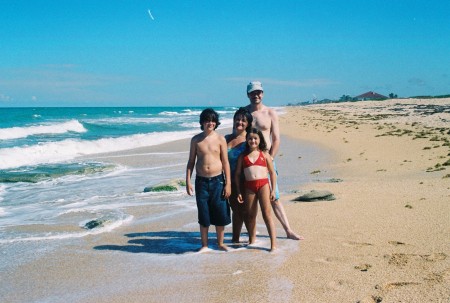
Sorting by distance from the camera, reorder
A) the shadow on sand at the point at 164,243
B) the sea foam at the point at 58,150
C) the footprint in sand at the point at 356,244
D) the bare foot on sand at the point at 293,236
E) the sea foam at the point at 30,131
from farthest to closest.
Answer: the sea foam at the point at 30,131
the sea foam at the point at 58,150
the bare foot on sand at the point at 293,236
the shadow on sand at the point at 164,243
the footprint in sand at the point at 356,244

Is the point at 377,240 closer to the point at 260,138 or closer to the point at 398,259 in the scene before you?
the point at 398,259

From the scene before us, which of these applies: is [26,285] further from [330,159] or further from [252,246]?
[330,159]

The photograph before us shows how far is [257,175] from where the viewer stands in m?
4.70

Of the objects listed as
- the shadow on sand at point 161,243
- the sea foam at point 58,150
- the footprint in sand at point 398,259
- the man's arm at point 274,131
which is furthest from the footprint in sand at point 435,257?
Answer: the sea foam at point 58,150

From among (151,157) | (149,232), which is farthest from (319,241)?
(151,157)

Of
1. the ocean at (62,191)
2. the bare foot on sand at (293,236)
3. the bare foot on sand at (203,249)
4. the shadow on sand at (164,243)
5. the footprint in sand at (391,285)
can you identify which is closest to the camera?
the footprint in sand at (391,285)

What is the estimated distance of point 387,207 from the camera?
243 inches

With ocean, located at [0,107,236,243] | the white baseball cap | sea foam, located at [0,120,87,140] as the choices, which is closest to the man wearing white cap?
the white baseball cap

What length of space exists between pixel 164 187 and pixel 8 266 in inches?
165

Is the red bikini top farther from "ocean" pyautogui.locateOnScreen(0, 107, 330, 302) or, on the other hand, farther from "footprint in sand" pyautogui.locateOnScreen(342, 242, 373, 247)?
"footprint in sand" pyautogui.locateOnScreen(342, 242, 373, 247)

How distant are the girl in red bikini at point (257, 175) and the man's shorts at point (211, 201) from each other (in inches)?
8.1

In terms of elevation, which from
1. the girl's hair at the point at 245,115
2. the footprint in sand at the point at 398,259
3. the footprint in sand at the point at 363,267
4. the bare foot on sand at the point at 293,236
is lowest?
the bare foot on sand at the point at 293,236

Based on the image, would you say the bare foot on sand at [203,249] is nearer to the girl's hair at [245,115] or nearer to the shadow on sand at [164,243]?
the shadow on sand at [164,243]

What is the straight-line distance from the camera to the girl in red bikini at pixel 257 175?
15.4 feet
